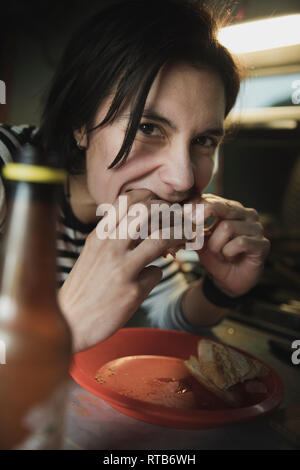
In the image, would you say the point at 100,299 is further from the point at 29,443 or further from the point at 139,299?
the point at 29,443

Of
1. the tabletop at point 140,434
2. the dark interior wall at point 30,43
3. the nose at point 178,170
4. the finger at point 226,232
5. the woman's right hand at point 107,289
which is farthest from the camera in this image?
the dark interior wall at point 30,43

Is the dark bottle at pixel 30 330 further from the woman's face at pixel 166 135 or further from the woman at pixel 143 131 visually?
the woman's face at pixel 166 135

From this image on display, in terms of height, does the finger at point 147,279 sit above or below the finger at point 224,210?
below

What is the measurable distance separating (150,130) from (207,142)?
0.20 meters

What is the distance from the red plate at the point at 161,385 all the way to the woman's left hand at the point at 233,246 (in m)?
0.24

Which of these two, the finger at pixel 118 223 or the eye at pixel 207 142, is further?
the eye at pixel 207 142

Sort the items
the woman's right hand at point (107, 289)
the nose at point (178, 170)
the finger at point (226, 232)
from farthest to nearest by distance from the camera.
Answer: the finger at point (226, 232) → the nose at point (178, 170) → the woman's right hand at point (107, 289)

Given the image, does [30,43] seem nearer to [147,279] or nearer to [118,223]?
[118,223]

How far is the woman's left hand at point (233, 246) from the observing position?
99 cm

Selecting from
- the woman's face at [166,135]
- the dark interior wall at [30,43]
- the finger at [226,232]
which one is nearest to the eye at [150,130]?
the woman's face at [166,135]

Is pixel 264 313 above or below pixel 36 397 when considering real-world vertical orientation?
below

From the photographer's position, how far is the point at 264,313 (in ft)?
4.14
